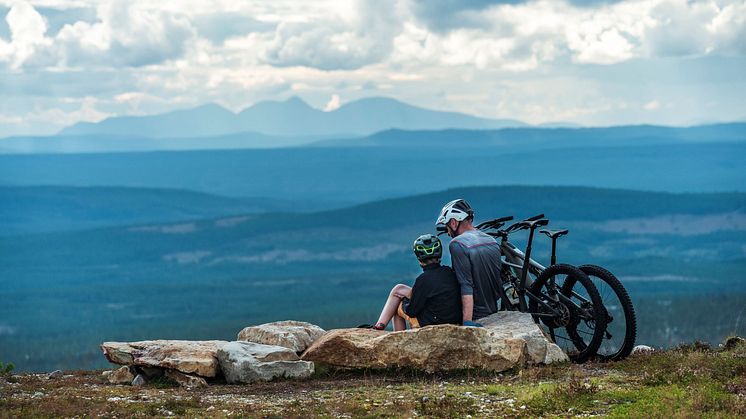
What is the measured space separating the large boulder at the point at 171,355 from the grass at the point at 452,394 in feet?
1.10

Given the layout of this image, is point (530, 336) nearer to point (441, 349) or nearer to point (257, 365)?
point (441, 349)

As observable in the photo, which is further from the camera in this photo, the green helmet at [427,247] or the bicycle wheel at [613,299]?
the green helmet at [427,247]

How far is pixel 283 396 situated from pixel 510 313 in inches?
179

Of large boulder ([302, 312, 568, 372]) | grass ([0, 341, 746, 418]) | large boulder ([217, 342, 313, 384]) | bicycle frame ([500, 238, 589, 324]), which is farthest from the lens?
bicycle frame ([500, 238, 589, 324])

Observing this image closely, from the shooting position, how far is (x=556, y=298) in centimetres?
1766

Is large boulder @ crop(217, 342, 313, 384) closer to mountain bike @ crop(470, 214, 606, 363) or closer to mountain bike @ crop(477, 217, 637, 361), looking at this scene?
mountain bike @ crop(470, 214, 606, 363)

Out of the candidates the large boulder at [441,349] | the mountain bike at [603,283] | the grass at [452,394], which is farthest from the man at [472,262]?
the grass at [452,394]

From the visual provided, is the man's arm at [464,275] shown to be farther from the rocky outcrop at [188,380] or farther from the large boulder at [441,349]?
the rocky outcrop at [188,380]

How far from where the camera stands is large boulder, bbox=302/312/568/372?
53.6 ft

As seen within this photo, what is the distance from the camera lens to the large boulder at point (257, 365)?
16.6 metres

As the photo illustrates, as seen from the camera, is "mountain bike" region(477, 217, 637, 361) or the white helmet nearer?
"mountain bike" region(477, 217, 637, 361)

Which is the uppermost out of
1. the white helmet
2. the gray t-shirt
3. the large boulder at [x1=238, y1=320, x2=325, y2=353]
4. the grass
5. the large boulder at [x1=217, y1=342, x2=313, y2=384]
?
the white helmet

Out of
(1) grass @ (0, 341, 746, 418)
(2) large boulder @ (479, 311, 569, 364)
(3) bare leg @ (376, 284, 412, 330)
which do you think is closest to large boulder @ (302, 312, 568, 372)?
(2) large boulder @ (479, 311, 569, 364)

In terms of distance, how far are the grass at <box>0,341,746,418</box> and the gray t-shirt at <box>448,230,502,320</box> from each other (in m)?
1.86
